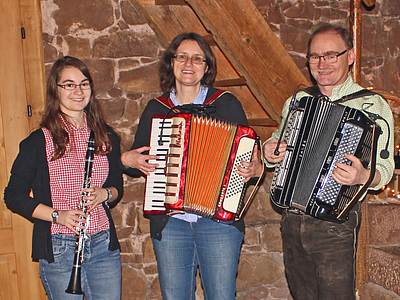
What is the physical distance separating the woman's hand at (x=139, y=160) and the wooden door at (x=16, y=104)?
127 centimetres

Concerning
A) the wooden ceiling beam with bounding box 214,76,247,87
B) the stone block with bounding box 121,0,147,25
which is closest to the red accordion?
the wooden ceiling beam with bounding box 214,76,247,87

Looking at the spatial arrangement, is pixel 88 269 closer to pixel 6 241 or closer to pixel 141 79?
pixel 6 241

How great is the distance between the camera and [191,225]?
2.74 meters

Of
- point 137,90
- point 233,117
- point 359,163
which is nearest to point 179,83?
point 233,117

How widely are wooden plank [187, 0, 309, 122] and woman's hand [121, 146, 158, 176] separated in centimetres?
82

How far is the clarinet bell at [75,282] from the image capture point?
2488 mm

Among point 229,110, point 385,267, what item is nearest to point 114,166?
point 229,110

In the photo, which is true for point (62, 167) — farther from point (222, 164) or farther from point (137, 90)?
point (137, 90)

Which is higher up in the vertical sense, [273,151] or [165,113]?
[165,113]

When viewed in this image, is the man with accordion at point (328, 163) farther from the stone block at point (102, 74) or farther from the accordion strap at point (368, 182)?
the stone block at point (102, 74)

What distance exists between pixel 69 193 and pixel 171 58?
0.81 meters

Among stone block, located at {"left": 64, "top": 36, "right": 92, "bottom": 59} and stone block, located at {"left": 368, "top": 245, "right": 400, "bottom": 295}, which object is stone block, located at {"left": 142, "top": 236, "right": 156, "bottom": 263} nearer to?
stone block, located at {"left": 64, "top": 36, "right": 92, "bottom": 59}

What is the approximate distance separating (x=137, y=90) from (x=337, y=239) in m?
1.91

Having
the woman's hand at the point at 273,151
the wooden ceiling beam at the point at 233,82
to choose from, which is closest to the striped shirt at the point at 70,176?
the woman's hand at the point at 273,151
